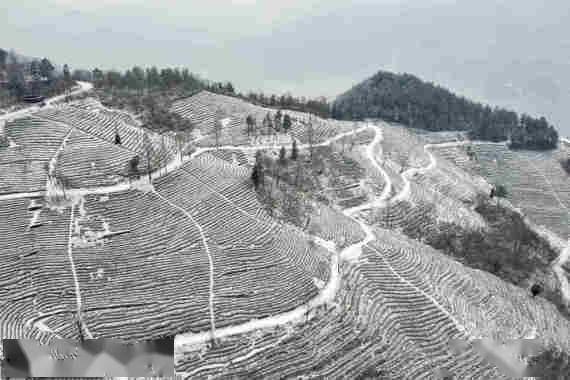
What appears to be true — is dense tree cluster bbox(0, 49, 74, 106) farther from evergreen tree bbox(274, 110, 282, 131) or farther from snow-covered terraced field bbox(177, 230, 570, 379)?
snow-covered terraced field bbox(177, 230, 570, 379)

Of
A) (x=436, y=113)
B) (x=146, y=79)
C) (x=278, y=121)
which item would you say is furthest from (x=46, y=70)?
(x=436, y=113)

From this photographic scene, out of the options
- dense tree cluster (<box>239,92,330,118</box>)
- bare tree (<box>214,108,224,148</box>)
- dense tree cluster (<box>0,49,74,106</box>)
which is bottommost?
bare tree (<box>214,108,224,148</box>)

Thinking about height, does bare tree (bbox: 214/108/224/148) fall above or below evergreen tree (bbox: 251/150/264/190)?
above

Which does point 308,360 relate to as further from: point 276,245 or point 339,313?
point 276,245

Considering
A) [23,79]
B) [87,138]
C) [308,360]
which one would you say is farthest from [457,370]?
[23,79]

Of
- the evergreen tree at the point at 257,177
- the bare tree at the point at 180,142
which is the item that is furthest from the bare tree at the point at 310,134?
the bare tree at the point at 180,142

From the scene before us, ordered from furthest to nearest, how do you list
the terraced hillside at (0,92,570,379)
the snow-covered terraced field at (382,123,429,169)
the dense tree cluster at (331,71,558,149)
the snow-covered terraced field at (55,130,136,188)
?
the dense tree cluster at (331,71,558,149)
the snow-covered terraced field at (382,123,429,169)
the snow-covered terraced field at (55,130,136,188)
the terraced hillside at (0,92,570,379)

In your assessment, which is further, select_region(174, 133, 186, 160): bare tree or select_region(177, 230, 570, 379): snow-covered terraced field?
select_region(174, 133, 186, 160): bare tree

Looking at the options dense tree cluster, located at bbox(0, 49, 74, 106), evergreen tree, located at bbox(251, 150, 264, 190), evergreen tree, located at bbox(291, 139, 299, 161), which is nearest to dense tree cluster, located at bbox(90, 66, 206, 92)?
dense tree cluster, located at bbox(0, 49, 74, 106)
